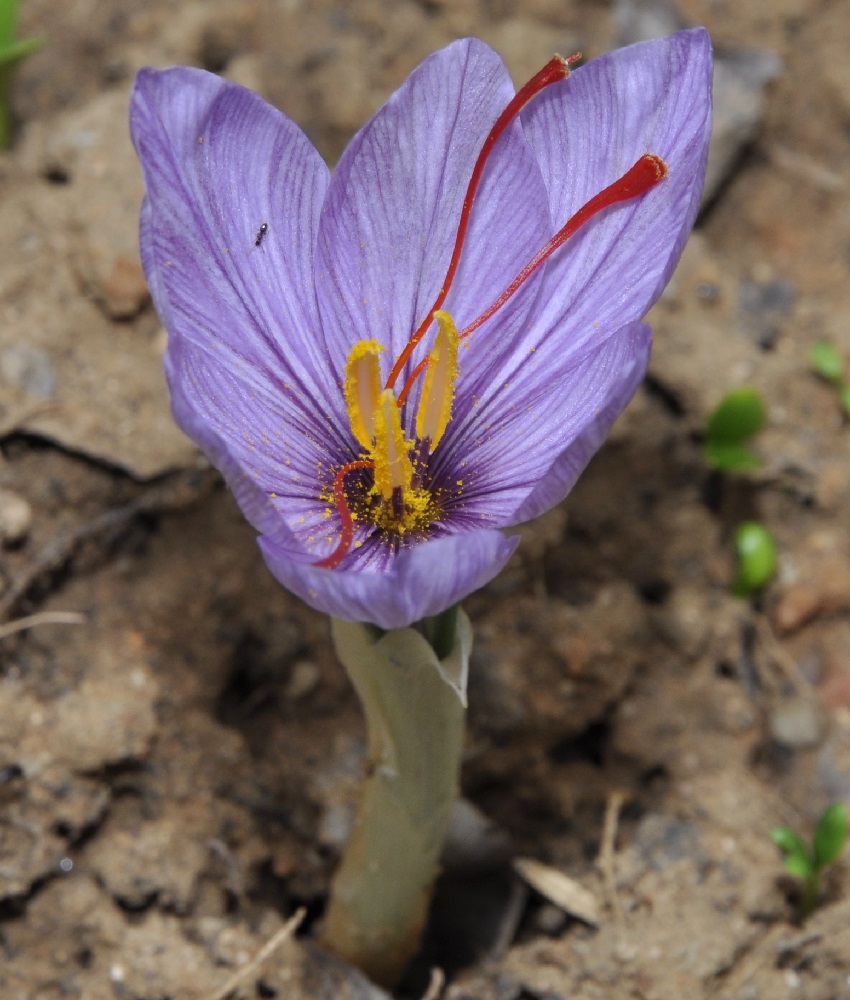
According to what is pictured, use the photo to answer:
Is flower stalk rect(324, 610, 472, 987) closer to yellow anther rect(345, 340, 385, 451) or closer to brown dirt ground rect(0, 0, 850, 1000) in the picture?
brown dirt ground rect(0, 0, 850, 1000)

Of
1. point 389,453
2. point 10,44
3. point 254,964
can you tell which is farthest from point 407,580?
point 10,44

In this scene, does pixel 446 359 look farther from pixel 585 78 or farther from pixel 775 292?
pixel 775 292

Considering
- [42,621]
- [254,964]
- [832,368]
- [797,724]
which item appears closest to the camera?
[254,964]

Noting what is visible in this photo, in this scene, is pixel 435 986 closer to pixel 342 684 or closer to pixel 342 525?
pixel 342 684

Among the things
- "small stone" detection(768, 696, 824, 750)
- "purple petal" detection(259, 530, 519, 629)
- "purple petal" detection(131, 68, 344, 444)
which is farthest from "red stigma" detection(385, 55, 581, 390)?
"small stone" detection(768, 696, 824, 750)

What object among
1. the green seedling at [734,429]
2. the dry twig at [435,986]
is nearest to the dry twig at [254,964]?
the dry twig at [435,986]

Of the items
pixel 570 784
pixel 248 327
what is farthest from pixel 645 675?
pixel 248 327

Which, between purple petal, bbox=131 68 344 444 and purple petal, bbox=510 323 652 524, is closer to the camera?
purple petal, bbox=510 323 652 524

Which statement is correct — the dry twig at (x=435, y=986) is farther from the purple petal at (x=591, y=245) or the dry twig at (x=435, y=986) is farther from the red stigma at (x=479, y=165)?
the red stigma at (x=479, y=165)
